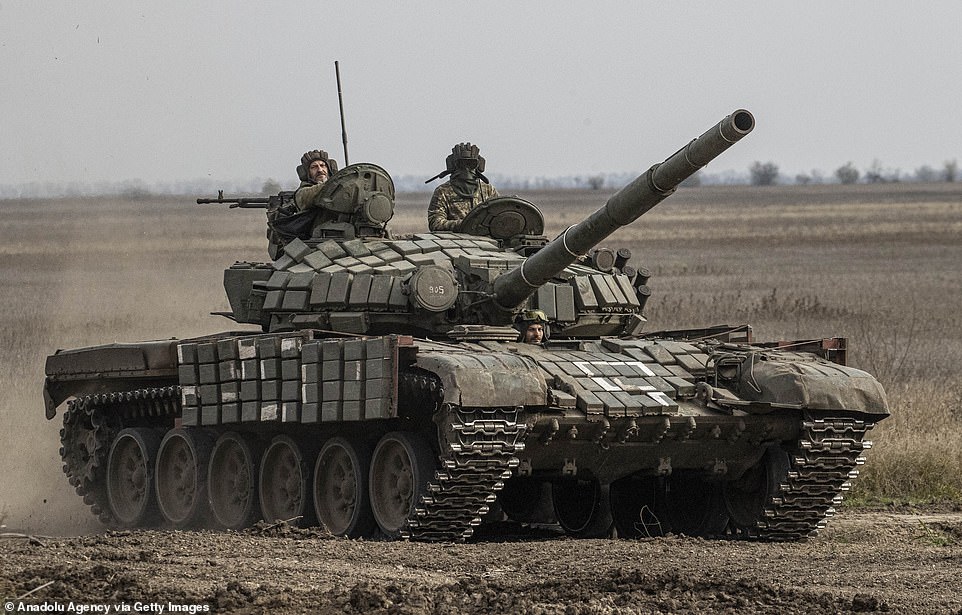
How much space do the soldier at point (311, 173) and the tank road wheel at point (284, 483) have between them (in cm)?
254

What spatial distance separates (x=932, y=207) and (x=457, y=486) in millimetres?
72085

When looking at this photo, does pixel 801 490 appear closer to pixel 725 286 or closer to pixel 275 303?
pixel 275 303

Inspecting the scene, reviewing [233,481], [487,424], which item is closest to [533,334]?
[487,424]

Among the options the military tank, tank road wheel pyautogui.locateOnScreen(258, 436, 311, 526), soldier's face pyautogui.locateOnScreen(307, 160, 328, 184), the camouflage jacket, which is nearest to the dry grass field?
the military tank

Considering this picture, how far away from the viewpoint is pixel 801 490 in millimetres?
16250

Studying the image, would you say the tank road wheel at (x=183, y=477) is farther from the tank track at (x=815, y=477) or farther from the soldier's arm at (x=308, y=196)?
the tank track at (x=815, y=477)

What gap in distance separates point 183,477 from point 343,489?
2.94 metres

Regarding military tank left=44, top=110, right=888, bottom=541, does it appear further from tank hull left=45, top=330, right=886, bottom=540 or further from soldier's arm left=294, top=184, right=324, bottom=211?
soldier's arm left=294, top=184, right=324, bottom=211

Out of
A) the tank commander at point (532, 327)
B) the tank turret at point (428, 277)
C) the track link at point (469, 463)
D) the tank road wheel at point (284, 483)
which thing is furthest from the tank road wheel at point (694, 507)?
the tank road wheel at point (284, 483)

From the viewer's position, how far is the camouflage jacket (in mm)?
19750

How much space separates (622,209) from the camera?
14852 mm

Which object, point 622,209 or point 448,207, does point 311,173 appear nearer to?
point 448,207

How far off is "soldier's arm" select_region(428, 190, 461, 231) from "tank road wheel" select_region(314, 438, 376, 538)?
3.44 metres

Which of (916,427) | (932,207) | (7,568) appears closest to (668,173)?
(7,568)
